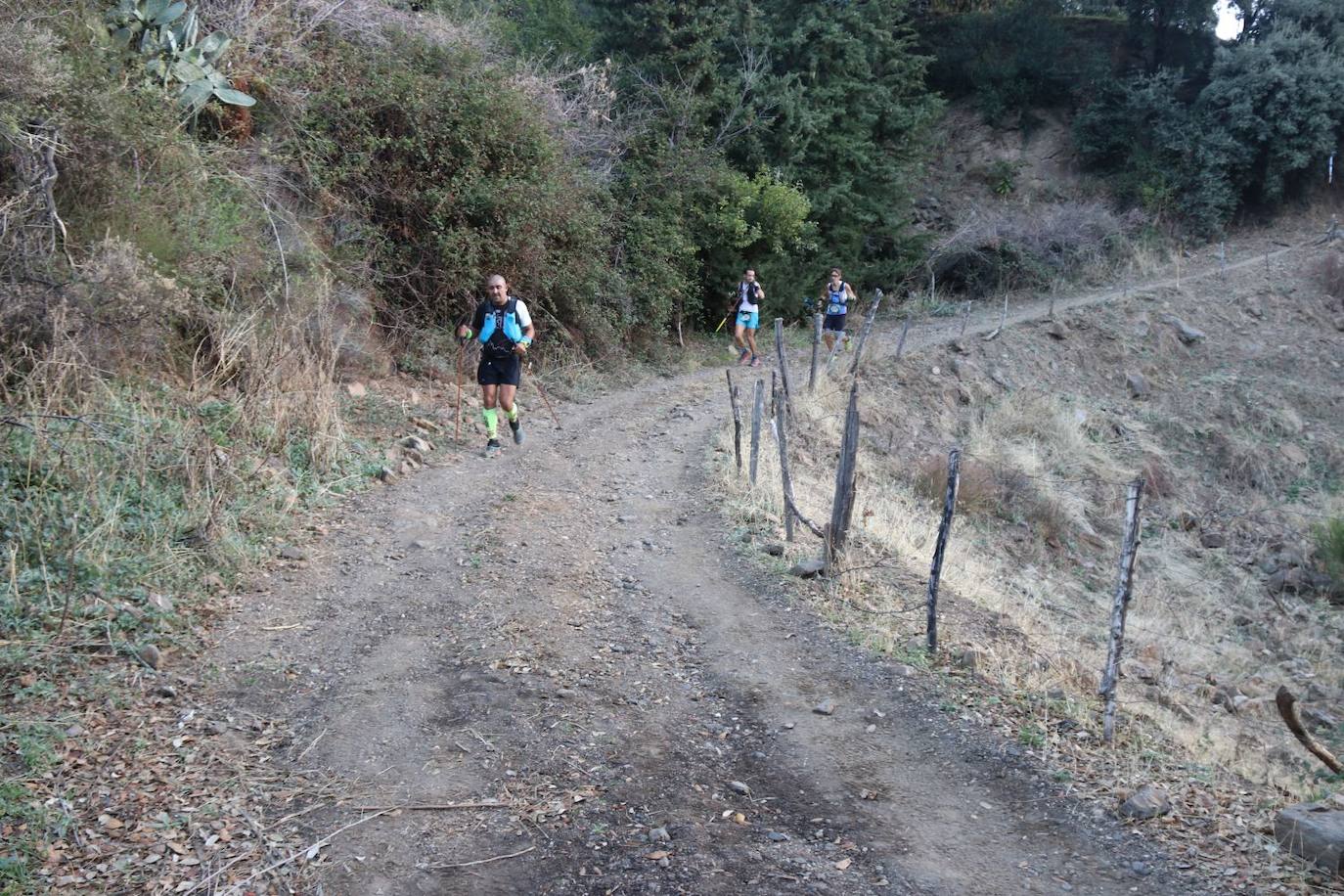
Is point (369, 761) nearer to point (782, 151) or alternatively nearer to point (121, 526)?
point (121, 526)

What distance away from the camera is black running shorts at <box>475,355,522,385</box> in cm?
1027

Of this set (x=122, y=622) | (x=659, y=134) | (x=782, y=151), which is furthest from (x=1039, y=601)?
(x=782, y=151)

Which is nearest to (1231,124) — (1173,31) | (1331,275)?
(1173,31)

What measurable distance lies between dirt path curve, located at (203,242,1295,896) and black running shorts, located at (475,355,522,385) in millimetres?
2021

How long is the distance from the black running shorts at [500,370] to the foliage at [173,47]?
4047 mm

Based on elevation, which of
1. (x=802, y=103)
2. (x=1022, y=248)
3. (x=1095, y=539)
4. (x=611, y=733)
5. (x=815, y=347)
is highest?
(x=802, y=103)

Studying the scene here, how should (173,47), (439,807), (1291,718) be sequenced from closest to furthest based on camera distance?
(439,807) → (1291,718) → (173,47)

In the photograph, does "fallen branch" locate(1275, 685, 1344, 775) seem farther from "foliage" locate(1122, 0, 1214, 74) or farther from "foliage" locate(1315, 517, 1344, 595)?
"foliage" locate(1122, 0, 1214, 74)

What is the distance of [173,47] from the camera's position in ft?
34.3

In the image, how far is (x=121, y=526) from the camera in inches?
266

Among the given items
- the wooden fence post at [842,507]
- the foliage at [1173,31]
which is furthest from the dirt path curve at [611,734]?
the foliage at [1173,31]

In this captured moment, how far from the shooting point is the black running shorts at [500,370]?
10266 mm

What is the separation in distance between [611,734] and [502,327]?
5488 mm

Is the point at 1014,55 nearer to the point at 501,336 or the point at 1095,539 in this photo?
the point at 1095,539
